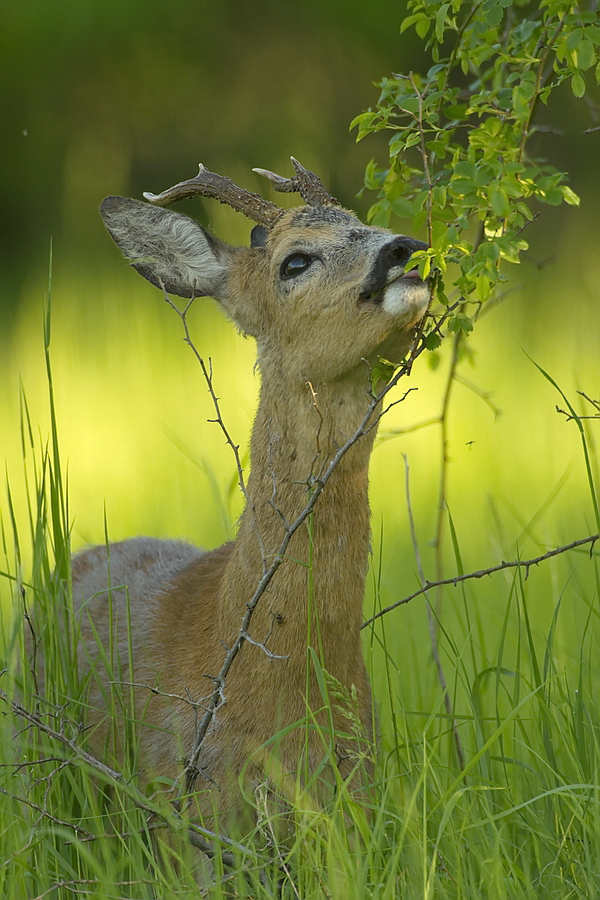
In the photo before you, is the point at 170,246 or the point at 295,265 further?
the point at 170,246

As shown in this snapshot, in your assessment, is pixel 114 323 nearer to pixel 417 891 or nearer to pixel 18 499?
pixel 18 499

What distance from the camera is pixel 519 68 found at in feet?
11.6

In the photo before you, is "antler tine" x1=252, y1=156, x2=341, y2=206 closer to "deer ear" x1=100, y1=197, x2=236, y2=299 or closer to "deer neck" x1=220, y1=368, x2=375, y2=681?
"deer ear" x1=100, y1=197, x2=236, y2=299

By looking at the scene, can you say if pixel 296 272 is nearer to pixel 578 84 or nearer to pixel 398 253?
pixel 398 253

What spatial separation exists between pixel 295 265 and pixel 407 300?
0.48m

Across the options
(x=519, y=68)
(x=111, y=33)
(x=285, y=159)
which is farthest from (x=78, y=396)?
(x=111, y=33)

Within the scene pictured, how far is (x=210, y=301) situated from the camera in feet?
13.0

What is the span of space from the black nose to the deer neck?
1.06 feet

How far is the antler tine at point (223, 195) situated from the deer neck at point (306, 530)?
57cm

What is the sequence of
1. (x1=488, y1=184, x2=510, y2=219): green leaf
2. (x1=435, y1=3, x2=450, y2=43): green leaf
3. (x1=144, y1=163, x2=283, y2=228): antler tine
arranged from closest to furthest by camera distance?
1. (x1=488, y1=184, x2=510, y2=219): green leaf
2. (x1=435, y1=3, x2=450, y2=43): green leaf
3. (x1=144, y1=163, x2=283, y2=228): antler tine

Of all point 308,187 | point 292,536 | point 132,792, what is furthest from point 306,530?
point 308,187

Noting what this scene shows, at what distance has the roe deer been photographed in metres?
2.96

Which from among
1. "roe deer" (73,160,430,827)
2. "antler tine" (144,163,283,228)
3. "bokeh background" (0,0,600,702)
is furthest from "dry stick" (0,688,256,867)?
"antler tine" (144,163,283,228)

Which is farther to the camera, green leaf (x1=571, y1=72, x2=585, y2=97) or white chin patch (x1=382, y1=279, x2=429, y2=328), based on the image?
white chin patch (x1=382, y1=279, x2=429, y2=328)
